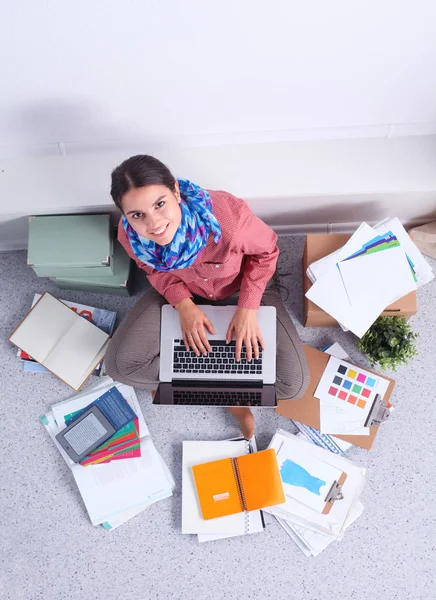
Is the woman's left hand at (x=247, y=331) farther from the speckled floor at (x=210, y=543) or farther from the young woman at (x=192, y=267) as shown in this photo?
the speckled floor at (x=210, y=543)

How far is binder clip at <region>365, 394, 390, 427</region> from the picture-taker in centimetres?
157

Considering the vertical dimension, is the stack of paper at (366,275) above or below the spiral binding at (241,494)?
above

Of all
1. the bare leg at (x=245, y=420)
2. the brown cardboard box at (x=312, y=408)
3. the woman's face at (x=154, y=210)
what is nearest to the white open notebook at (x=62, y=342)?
the bare leg at (x=245, y=420)

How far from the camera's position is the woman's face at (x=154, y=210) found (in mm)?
930

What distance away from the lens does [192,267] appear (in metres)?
1.28

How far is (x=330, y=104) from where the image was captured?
47.9 inches

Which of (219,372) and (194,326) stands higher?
(194,326)

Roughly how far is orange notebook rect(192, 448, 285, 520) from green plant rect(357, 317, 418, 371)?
1.43ft

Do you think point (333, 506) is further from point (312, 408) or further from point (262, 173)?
point (262, 173)

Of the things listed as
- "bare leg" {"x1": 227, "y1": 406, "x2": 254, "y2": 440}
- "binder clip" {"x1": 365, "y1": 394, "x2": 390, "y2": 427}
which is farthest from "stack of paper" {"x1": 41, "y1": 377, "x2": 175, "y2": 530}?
"binder clip" {"x1": 365, "y1": 394, "x2": 390, "y2": 427}


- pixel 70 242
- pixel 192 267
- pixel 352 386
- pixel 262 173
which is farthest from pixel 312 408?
pixel 70 242

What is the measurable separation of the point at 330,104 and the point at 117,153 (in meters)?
0.56

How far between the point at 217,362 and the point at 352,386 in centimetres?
47

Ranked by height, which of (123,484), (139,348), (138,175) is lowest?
(123,484)
